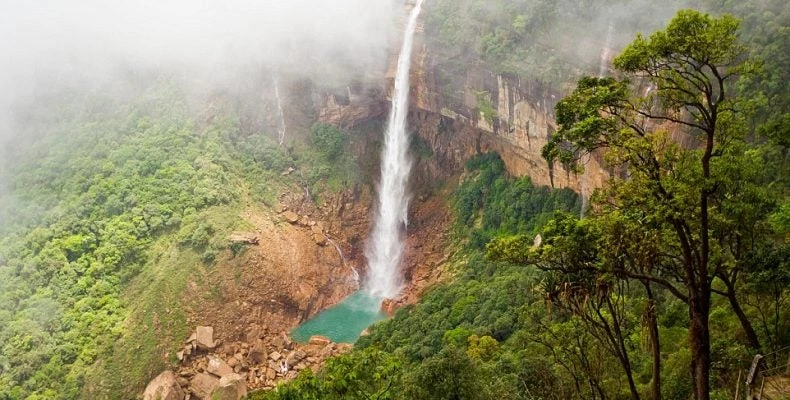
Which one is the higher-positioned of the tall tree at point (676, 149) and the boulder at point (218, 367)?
the tall tree at point (676, 149)

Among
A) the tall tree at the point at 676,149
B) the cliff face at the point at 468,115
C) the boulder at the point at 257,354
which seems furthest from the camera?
the cliff face at the point at 468,115

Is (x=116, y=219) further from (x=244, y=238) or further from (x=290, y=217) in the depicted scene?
(x=290, y=217)

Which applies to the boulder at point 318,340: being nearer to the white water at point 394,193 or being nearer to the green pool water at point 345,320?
the green pool water at point 345,320

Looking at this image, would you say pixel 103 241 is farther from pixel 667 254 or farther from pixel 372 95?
pixel 667 254

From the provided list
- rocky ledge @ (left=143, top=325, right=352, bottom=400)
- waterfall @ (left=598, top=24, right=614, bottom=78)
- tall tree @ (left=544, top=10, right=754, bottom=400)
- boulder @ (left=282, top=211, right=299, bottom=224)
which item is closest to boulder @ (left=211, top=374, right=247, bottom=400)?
rocky ledge @ (left=143, top=325, right=352, bottom=400)

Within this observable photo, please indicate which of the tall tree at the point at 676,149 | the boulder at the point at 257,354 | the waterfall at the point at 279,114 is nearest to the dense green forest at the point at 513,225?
the tall tree at the point at 676,149

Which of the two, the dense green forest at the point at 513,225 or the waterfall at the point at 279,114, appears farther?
the waterfall at the point at 279,114

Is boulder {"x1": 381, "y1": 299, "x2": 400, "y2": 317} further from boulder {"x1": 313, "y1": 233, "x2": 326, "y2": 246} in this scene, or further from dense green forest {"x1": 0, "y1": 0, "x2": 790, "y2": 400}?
boulder {"x1": 313, "y1": 233, "x2": 326, "y2": 246}

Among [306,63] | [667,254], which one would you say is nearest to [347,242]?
[306,63]
